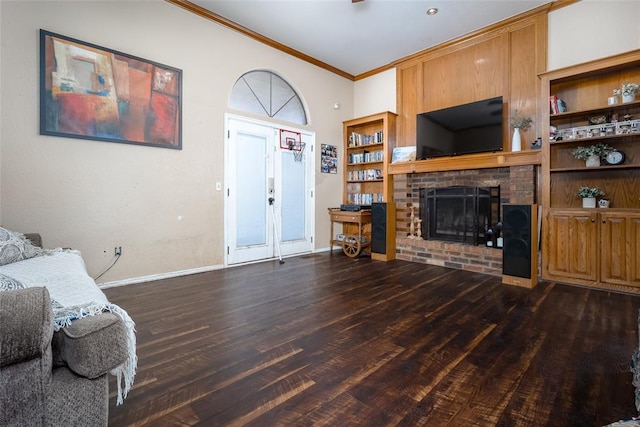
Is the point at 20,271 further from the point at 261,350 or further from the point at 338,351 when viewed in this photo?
the point at 338,351

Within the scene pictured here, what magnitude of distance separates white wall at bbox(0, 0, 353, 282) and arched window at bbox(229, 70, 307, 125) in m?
Answer: 0.14

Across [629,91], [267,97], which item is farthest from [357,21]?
[629,91]

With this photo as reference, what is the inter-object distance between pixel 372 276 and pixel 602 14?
12.4ft

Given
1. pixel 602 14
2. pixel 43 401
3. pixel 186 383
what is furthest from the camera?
pixel 602 14

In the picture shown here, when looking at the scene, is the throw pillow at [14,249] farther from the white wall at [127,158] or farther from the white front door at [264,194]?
the white front door at [264,194]

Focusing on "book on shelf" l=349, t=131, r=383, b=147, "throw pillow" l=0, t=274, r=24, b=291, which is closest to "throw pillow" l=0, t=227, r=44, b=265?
"throw pillow" l=0, t=274, r=24, b=291

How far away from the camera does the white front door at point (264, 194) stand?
4227mm

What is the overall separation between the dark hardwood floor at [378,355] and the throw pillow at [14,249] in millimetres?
792

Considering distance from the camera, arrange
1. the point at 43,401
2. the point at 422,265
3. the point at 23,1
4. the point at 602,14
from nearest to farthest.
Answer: the point at 43,401 → the point at 23,1 → the point at 602,14 → the point at 422,265

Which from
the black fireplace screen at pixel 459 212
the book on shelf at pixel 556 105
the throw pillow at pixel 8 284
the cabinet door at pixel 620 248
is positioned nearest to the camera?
the throw pillow at pixel 8 284

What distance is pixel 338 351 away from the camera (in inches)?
74.6

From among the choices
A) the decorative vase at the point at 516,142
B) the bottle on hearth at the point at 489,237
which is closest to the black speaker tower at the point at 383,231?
the bottle on hearth at the point at 489,237

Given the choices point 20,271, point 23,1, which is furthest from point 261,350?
point 23,1

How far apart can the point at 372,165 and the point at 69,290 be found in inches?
189
